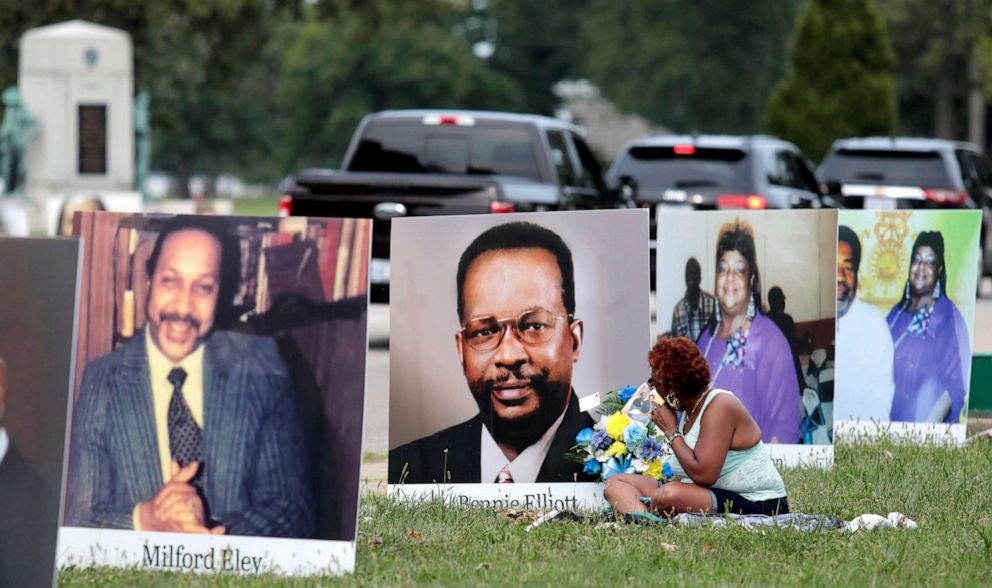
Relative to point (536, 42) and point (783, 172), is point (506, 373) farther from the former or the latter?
point (536, 42)

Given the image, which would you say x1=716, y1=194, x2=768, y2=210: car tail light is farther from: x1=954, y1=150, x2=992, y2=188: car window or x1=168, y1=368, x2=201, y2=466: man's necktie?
x1=168, y1=368, x2=201, y2=466: man's necktie

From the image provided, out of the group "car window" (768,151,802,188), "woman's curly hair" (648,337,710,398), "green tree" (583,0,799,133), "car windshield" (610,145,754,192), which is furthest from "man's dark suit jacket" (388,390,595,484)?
"green tree" (583,0,799,133)

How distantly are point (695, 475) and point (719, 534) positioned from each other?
13.8 inches

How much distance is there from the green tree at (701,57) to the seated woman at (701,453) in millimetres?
64595

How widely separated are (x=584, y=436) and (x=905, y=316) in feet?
10.0

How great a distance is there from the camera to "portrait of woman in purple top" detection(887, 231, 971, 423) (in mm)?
9602

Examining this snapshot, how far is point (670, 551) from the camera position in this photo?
6.43 meters

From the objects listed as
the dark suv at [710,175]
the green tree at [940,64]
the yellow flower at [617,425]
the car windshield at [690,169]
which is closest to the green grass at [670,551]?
the yellow flower at [617,425]

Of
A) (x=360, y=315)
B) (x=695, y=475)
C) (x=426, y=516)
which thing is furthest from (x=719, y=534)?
(x=360, y=315)

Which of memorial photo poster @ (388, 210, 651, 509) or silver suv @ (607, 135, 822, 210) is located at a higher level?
silver suv @ (607, 135, 822, 210)

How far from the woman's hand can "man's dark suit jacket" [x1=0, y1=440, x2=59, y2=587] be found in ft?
8.72

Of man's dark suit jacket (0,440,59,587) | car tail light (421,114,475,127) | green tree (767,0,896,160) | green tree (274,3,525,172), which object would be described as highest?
green tree (274,3,525,172)

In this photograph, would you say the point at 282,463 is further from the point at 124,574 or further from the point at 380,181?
the point at 380,181

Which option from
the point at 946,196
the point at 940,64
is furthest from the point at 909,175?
the point at 940,64
